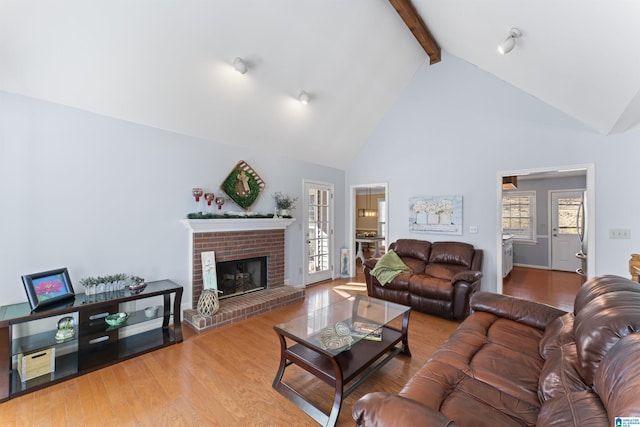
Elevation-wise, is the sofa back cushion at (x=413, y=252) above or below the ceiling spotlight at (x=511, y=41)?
below

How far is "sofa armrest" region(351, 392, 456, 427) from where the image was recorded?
1.04 m

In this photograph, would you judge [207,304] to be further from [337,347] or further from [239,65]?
[239,65]

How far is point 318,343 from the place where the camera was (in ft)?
6.73

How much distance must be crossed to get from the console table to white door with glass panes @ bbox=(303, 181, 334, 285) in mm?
2601

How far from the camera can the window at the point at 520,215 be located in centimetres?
697

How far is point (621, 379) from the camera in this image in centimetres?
92

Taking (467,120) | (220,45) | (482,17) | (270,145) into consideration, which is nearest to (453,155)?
(467,120)

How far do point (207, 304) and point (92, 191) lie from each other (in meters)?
1.76

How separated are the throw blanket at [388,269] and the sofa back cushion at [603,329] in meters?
2.76

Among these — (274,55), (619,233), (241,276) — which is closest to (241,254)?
(241,276)

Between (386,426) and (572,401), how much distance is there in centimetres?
77

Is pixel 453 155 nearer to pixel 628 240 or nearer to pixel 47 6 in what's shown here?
pixel 628 240

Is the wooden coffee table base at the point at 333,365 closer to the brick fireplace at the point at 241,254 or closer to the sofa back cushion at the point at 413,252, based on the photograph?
the brick fireplace at the point at 241,254

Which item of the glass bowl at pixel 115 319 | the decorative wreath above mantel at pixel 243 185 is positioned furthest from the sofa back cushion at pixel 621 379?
the decorative wreath above mantel at pixel 243 185
